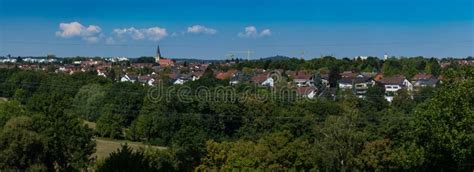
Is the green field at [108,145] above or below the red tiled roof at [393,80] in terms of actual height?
below

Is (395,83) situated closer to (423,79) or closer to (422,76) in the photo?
(423,79)

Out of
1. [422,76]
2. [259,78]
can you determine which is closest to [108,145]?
[259,78]

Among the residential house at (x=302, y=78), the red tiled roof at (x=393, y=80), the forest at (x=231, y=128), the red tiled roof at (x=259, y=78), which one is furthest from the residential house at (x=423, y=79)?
the forest at (x=231, y=128)

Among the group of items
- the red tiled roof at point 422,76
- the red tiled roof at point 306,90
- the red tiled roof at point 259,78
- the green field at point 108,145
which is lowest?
the green field at point 108,145

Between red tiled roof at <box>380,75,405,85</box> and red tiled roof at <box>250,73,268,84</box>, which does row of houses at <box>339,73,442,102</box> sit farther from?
red tiled roof at <box>250,73,268,84</box>

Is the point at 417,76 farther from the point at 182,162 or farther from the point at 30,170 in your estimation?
the point at 30,170

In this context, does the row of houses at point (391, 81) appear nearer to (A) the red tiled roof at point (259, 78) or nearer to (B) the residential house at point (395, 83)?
(B) the residential house at point (395, 83)

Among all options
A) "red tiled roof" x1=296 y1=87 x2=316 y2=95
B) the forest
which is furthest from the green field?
"red tiled roof" x1=296 y1=87 x2=316 y2=95

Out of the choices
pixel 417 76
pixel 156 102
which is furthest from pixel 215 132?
pixel 417 76
